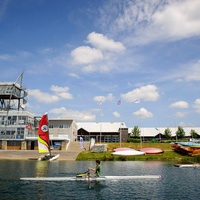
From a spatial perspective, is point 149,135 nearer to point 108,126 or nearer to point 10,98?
point 108,126

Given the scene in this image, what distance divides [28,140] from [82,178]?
190ft

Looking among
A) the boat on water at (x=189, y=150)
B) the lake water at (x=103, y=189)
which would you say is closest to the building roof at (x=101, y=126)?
the boat on water at (x=189, y=150)

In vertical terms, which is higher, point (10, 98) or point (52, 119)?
point (10, 98)

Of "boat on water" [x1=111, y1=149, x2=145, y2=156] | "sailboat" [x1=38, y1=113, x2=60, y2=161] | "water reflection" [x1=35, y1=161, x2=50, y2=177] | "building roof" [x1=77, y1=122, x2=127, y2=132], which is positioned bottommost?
"water reflection" [x1=35, y1=161, x2=50, y2=177]

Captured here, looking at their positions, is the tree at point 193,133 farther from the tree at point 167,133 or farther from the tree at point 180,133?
the tree at point 167,133

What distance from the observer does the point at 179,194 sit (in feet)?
89.1

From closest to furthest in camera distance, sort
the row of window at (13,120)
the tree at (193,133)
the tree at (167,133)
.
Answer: the row of window at (13,120), the tree at (167,133), the tree at (193,133)

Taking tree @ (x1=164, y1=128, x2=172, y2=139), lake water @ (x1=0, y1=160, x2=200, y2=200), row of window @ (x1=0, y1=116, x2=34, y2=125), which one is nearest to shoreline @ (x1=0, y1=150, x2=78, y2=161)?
row of window @ (x1=0, y1=116, x2=34, y2=125)

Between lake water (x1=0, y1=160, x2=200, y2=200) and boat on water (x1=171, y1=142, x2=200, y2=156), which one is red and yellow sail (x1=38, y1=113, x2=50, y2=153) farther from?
boat on water (x1=171, y1=142, x2=200, y2=156)

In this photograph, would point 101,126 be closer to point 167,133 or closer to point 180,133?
point 167,133

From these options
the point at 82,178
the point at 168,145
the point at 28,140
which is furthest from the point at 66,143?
the point at 82,178

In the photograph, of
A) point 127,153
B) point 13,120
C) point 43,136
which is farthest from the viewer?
point 13,120

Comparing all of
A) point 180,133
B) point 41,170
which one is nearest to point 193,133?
point 180,133

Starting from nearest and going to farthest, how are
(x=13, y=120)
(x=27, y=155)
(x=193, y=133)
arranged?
(x=27, y=155) < (x=13, y=120) < (x=193, y=133)
